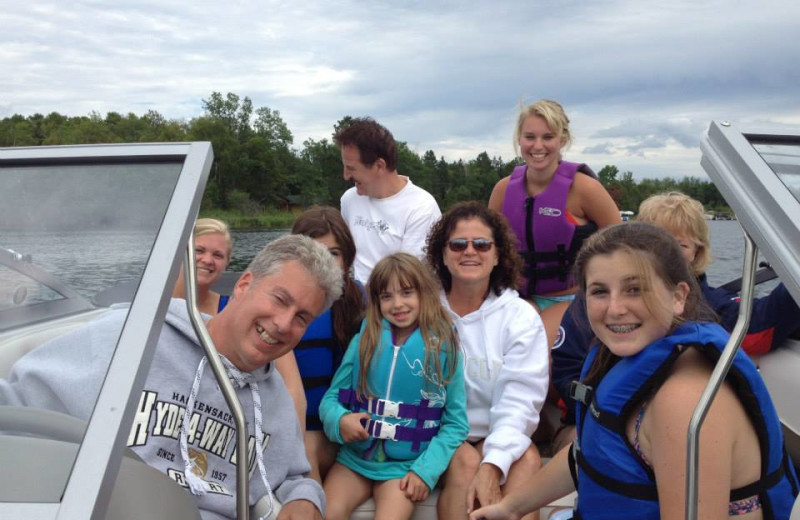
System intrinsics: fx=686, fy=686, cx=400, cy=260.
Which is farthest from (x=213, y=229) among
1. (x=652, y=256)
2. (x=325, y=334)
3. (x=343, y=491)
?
(x=652, y=256)

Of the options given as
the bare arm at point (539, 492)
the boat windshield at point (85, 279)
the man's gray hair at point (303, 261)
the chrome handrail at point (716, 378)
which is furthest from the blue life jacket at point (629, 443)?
the boat windshield at point (85, 279)

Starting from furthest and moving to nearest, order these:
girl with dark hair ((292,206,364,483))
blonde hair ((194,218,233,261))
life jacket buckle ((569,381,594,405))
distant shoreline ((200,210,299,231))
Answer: distant shoreline ((200,210,299,231))
blonde hair ((194,218,233,261))
girl with dark hair ((292,206,364,483))
life jacket buckle ((569,381,594,405))

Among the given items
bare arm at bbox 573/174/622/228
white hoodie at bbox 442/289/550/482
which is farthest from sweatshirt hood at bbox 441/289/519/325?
bare arm at bbox 573/174/622/228

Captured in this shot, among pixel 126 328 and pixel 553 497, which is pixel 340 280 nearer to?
pixel 553 497

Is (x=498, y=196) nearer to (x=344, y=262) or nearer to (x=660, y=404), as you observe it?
(x=344, y=262)

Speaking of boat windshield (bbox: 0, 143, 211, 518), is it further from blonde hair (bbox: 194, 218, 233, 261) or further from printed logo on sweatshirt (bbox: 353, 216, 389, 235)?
printed logo on sweatshirt (bbox: 353, 216, 389, 235)

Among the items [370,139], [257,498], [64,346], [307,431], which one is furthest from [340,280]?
[370,139]

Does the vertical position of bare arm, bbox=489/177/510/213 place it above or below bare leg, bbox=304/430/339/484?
above

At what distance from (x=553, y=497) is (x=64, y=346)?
4.64 feet

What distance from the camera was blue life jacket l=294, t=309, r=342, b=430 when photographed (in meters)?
2.96

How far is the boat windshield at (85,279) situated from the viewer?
997 mm

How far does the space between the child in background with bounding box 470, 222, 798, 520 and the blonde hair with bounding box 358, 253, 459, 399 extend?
3.34 feet

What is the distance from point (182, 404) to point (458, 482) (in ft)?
4.11

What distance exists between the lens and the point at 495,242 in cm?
314
